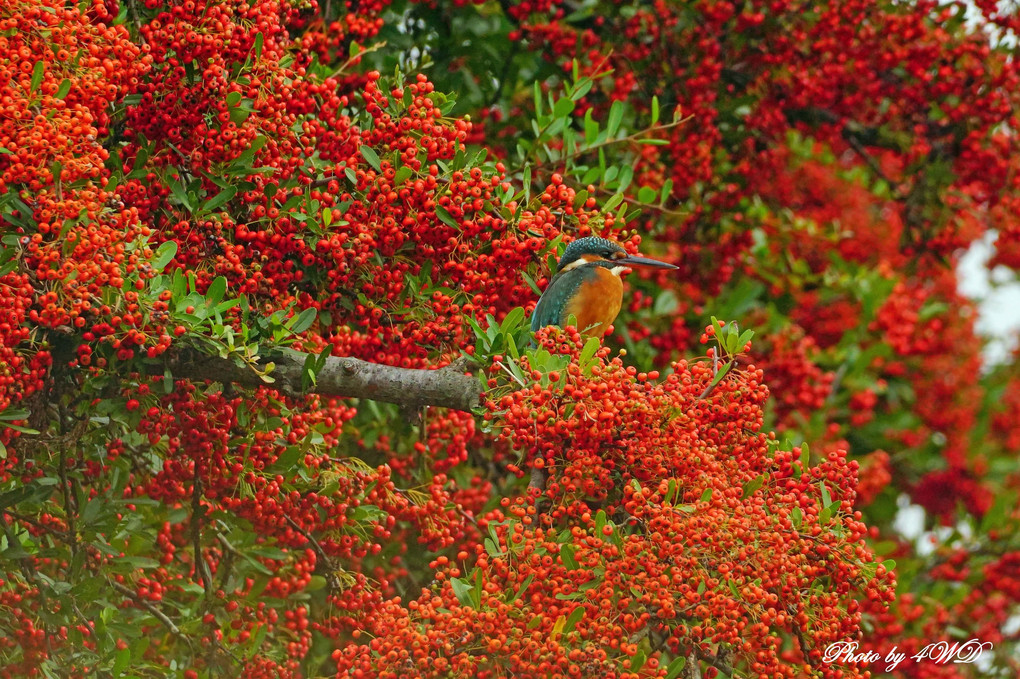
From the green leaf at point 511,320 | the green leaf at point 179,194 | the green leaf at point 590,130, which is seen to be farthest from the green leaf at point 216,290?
the green leaf at point 590,130

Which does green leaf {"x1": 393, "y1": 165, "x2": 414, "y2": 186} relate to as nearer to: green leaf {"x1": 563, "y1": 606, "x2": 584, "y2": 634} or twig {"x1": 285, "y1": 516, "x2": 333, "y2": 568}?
twig {"x1": 285, "y1": 516, "x2": 333, "y2": 568}

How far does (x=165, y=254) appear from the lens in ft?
12.1

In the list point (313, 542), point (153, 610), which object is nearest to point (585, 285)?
point (313, 542)

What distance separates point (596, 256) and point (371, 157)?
0.94 meters

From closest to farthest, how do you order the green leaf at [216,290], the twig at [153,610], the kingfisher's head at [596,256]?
the green leaf at [216,290] → the kingfisher's head at [596,256] → the twig at [153,610]

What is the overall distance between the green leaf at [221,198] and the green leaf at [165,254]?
27cm

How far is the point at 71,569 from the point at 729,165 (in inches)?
168

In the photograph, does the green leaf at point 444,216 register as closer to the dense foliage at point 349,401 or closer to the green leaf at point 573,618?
the dense foliage at point 349,401

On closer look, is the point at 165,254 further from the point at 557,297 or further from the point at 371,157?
the point at 557,297

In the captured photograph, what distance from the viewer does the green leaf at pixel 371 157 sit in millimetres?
3938

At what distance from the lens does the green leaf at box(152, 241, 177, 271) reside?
3645 millimetres

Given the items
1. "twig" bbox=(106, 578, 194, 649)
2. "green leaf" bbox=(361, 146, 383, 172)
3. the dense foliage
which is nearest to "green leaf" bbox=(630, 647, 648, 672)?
the dense foliage

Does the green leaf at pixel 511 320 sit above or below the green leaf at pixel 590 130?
below

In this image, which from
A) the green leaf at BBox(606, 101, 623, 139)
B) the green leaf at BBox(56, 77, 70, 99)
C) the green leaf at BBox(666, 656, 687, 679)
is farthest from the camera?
the green leaf at BBox(606, 101, 623, 139)
